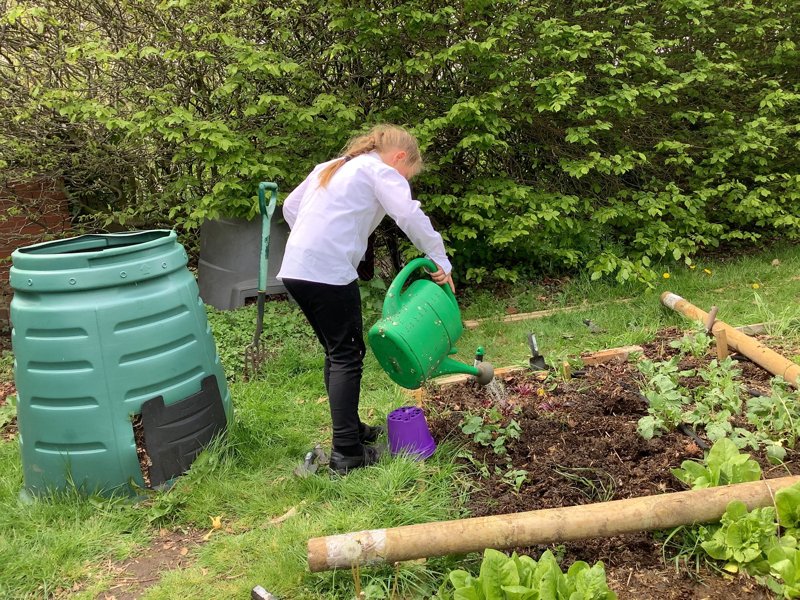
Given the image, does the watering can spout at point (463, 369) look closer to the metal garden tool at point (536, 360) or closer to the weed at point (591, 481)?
the weed at point (591, 481)

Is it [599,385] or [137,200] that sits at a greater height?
[137,200]

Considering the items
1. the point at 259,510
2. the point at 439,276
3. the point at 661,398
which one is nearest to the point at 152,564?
the point at 259,510

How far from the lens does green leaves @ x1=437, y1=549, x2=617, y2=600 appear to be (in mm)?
1797

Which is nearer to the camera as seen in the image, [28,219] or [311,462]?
[311,462]

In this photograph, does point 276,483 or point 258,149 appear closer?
point 276,483

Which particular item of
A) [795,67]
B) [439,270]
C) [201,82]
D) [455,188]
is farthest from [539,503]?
[795,67]

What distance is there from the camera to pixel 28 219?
5.48m

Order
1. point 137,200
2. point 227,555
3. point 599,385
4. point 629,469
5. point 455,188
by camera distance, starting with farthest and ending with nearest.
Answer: point 137,200
point 455,188
point 599,385
point 629,469
point 227,555

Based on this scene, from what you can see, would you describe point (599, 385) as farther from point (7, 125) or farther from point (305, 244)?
point (7, 125)

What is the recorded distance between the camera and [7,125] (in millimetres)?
4988

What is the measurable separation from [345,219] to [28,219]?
4121 mm

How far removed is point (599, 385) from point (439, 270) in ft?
4.06

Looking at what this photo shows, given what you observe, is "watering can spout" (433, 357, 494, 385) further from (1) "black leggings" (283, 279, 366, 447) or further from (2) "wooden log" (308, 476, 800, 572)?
(2) "wooden log" (308, 476, 800, 572)

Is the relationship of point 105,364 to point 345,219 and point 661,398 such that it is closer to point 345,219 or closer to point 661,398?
point 345,219
